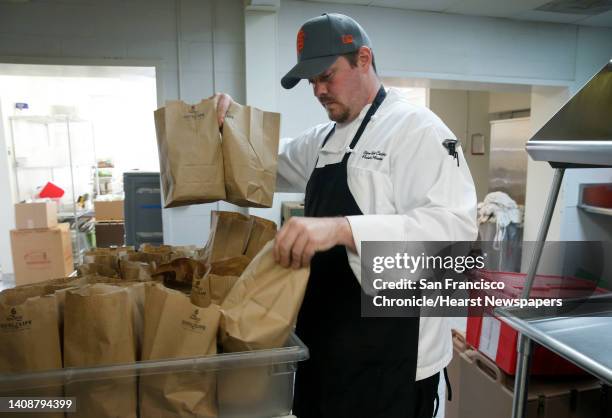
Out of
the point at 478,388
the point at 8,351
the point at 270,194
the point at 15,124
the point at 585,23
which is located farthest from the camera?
the point at 15,124

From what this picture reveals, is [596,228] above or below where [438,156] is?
below

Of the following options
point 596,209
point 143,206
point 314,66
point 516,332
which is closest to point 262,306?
point 314,66

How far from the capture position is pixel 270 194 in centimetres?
128

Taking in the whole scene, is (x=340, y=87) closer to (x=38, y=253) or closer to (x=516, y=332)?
(x=516, y=332)

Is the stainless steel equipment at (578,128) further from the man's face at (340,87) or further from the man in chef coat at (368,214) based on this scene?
the man's face at (340,87)

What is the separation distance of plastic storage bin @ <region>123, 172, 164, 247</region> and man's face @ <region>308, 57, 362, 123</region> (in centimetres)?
229

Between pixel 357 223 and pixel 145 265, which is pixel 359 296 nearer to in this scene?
pixel 357 223

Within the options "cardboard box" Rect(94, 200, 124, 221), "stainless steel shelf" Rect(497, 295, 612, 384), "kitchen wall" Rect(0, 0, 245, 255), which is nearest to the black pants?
"stainless steel shelf" Rect(497, 295, 612, 384)

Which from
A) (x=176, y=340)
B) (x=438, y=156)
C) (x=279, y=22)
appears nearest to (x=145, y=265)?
(x=176, y=340)

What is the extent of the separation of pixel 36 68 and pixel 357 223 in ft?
9.92

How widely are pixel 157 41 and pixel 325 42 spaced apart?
7.32 ft

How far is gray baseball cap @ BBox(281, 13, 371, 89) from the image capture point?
3.94ft

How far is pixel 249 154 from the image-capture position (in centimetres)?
123

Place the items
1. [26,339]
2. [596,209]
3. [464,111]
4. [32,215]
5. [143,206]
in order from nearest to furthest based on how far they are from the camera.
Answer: [26,339], [143,206], [596,209], [32,215], [464,111]
